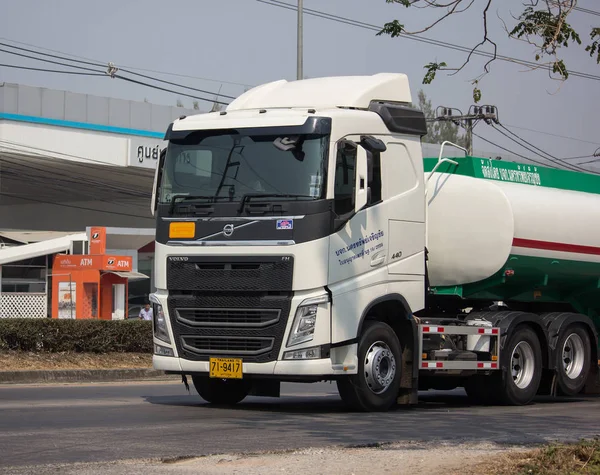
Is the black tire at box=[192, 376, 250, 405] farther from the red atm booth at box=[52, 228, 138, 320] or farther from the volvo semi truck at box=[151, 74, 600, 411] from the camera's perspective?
the red atm booth at box=[52, 228, 138, 320]

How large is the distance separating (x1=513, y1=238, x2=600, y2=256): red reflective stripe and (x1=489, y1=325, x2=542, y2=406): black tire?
A: 114 centimetres

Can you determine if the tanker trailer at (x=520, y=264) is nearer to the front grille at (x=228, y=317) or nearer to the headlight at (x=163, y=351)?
the front grille at (x=228, y=317)

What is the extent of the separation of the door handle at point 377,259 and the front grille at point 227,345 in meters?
1.53

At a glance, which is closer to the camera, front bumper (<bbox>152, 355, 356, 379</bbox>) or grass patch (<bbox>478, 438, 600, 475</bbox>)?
grass patch (<bbox>478, 438, 600, 475</bbox>)

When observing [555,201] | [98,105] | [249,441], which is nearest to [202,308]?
[249,441]

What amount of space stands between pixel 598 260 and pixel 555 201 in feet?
4.39

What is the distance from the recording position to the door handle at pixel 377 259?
499 inches

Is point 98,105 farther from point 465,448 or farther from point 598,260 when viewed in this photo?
point 465,448

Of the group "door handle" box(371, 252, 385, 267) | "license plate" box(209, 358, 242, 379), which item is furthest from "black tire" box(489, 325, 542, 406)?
"license plate" box(209, 358, 242, 379)

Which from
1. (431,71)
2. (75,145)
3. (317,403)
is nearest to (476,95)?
(431,71)

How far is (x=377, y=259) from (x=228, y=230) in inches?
71.2

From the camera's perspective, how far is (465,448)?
9.12m

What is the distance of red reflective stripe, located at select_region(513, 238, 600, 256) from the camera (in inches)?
582

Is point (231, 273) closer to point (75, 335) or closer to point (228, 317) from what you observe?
point (228, 317)
